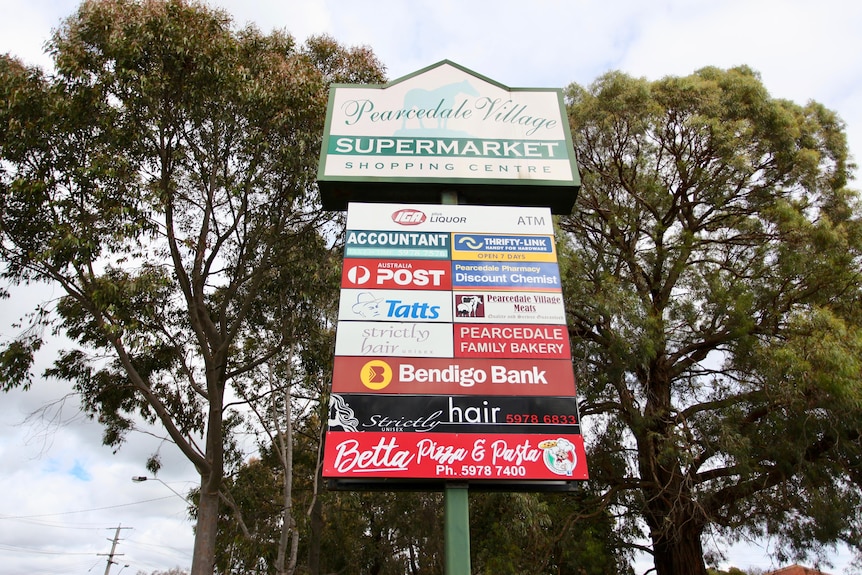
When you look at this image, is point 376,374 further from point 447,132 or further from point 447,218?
point 447,132

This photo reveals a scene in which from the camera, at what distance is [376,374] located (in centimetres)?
554

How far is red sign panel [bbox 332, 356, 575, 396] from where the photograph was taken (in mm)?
5488

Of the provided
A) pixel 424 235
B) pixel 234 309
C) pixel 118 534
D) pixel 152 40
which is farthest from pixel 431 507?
pixel 118 534

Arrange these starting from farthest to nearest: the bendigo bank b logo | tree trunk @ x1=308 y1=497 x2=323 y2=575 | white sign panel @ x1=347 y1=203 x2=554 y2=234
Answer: tree trunk @ x1=308 y1=497 x2=323 y2=575 < white sign panel @ x1=347 y1=203 x2=554 y2=234 < the bendigo bank b logo

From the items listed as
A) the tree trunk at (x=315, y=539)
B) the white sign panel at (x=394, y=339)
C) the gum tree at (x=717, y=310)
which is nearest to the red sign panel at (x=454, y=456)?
the white sign panel at (x=394, y=339)

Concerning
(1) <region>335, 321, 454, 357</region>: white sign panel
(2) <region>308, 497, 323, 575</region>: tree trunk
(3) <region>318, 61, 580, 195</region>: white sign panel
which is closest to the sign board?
(3) <region>318, 61, 580, 195</region>: white sign panel

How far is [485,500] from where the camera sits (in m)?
12.4

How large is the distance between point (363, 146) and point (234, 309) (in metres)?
8.16

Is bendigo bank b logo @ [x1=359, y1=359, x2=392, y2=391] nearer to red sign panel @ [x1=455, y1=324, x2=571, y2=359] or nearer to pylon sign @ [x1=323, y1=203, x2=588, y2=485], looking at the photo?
pylon sign @ [x1=323, y1=203, x2=588, y2=485]

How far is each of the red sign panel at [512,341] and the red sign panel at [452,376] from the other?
0.08 metres

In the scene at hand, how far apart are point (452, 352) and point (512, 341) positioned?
0.65 metres

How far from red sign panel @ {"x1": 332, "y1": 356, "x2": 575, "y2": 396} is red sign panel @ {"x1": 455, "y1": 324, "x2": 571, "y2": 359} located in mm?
82

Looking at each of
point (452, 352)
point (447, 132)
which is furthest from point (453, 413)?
point (447, 132)

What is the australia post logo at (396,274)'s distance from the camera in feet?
19.9
